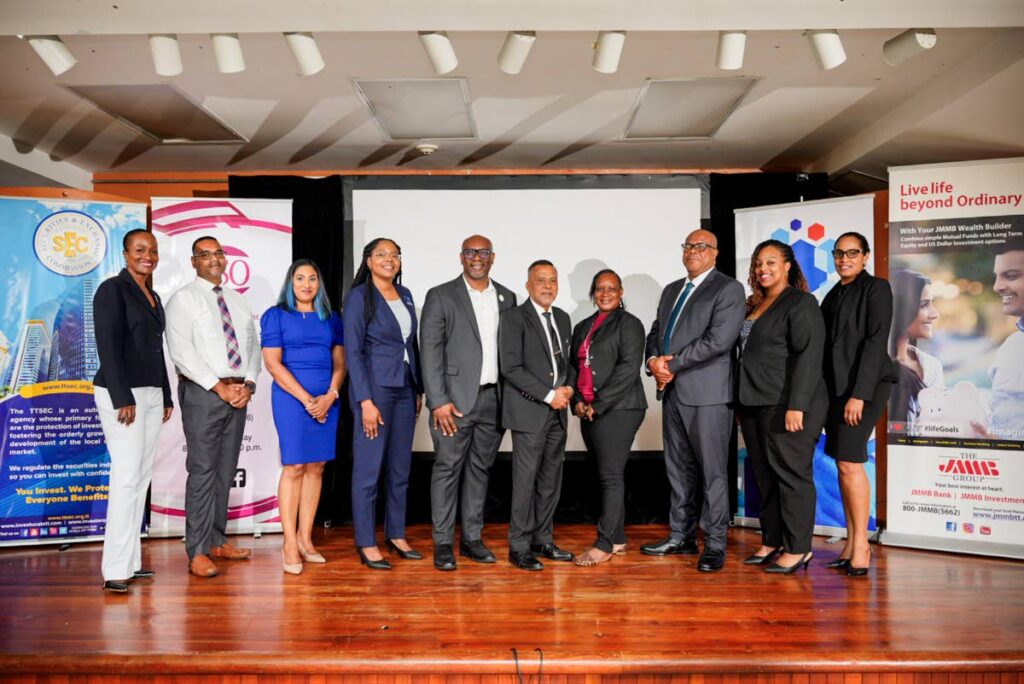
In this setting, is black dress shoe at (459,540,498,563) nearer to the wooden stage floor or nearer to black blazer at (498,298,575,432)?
the wooden stage floor

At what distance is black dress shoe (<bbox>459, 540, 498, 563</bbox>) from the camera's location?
3916 mm

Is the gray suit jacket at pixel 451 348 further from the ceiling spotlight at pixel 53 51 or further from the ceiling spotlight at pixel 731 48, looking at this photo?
the ceiling spotlight at pixel 53 51

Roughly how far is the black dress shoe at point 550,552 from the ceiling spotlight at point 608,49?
2.43 metres

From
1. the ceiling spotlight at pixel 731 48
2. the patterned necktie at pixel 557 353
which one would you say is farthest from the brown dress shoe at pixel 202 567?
the ceiling spotlight at pixel 731 48

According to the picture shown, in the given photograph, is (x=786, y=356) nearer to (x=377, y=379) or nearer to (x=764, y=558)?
(x=764, y=558)

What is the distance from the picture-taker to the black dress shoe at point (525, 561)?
12.3 ft

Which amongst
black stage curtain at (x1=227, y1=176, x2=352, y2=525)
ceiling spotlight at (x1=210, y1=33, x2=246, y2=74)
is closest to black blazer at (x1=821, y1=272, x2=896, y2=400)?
ceiling spotlight at (x1=210, y1=33, x2=246, y2=74)

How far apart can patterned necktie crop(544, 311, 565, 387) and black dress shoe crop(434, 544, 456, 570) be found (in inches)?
39.8

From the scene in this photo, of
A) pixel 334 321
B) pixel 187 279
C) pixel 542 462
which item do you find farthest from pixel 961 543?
pixel 187 279

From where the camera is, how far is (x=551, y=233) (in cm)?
541

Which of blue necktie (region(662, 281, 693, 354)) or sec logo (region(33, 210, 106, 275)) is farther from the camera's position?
sec logo (region(33, 210, 106, 275))

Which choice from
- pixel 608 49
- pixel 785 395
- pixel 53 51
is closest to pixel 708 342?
pixel 785 395

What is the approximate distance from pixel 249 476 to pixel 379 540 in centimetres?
96

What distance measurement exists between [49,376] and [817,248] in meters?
4.82
